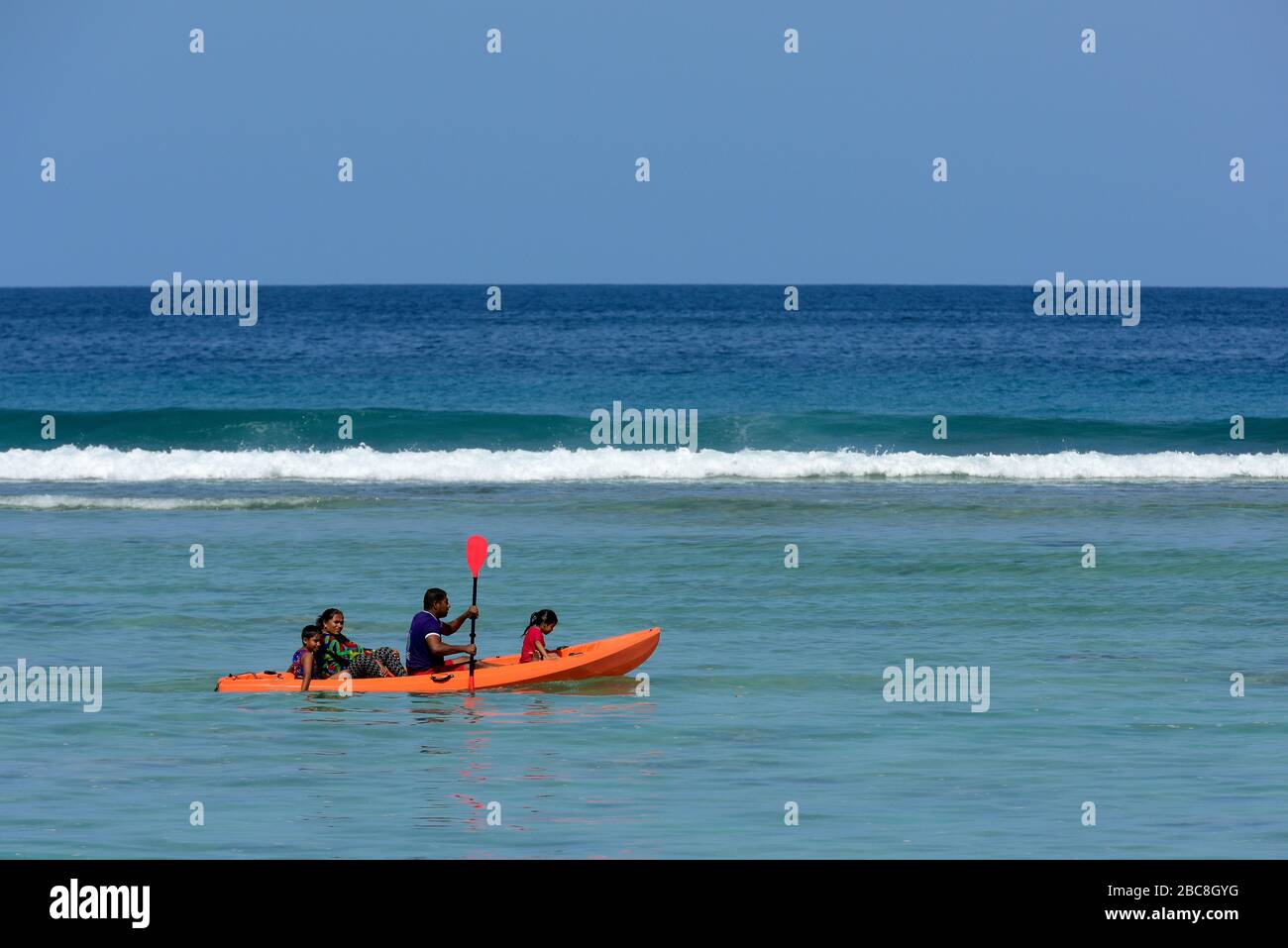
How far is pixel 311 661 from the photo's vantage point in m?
15.4

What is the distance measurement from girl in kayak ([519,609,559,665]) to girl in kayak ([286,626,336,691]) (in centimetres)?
186

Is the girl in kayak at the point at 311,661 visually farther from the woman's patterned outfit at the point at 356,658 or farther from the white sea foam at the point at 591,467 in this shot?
the white sea foam at the point at 591,467

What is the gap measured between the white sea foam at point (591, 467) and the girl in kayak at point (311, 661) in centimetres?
1893

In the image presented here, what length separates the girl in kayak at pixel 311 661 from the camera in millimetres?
15336

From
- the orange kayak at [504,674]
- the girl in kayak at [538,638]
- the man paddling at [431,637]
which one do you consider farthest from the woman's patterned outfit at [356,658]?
the girl in kayak at [538,638]

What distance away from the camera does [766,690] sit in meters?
15.2

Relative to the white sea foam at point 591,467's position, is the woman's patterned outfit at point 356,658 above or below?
below

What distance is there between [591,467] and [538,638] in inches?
787

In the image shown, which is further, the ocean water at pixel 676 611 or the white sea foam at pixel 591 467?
the white sea foam at pixel 591 467

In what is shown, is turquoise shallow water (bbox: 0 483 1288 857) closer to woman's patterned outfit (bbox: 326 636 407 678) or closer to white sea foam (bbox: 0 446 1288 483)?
woman's patterned outfit (bbox: 326 636 407 678)

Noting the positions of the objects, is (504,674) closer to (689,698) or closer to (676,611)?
(689,698)

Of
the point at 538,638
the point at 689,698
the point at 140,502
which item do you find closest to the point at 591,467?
the point at 140,502

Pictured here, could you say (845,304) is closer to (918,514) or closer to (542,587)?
(918,514)

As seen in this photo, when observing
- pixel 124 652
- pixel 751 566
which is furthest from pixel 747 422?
pixel 124 652
